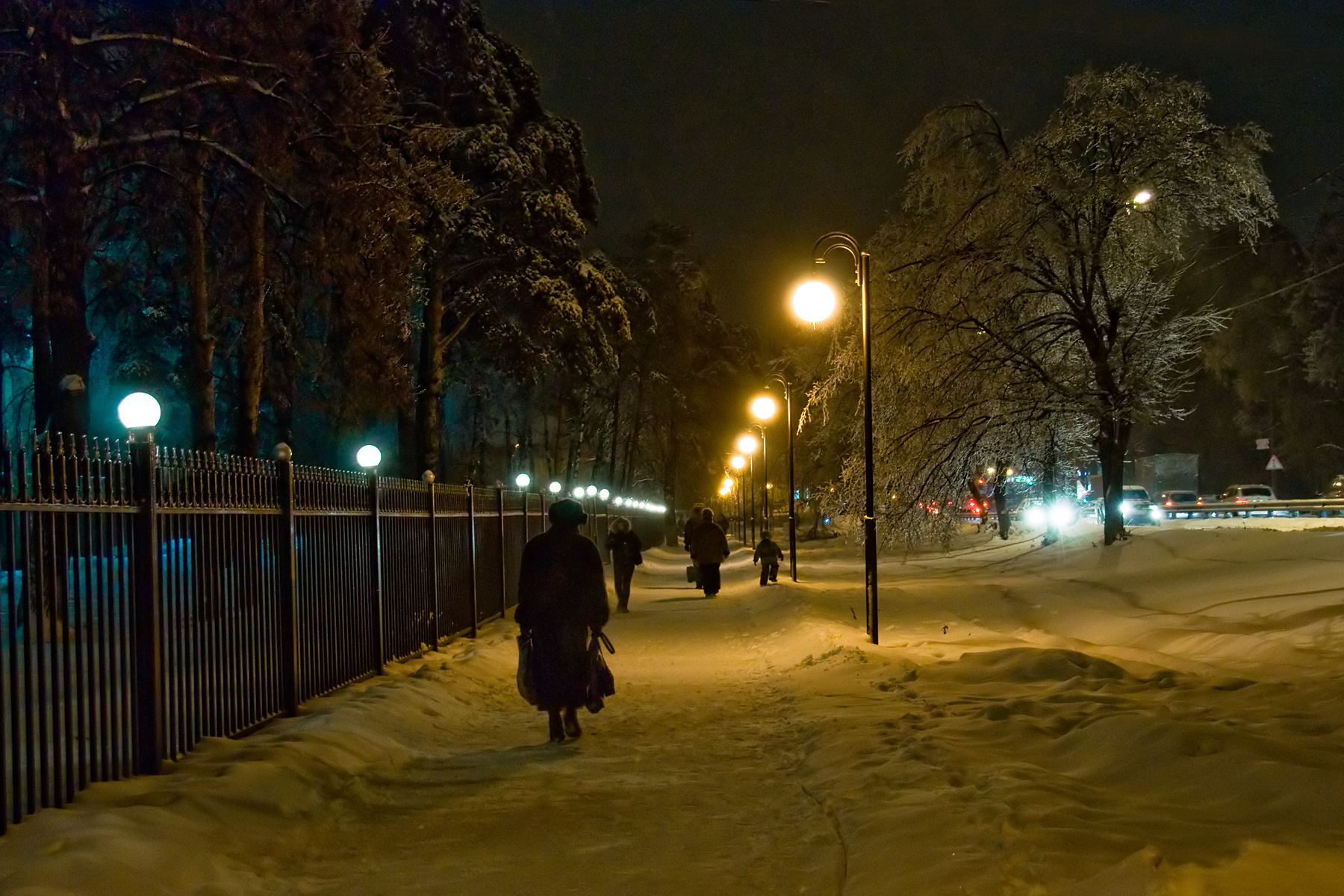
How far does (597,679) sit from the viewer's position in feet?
Answer: 32.3

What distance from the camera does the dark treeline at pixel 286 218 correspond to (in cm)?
1391

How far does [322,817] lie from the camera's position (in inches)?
282

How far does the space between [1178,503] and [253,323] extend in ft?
161

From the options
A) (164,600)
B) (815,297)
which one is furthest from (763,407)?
(164,600)

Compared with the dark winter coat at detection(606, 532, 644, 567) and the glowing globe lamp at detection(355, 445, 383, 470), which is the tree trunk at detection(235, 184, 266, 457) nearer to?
the glowing globe lamp at detection(355, 445, 383, 470)

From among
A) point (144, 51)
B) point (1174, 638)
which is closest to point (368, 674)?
point (144, 51)

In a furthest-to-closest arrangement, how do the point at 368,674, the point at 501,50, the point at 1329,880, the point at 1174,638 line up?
1. the point at 501,50
2. the point at 1174,638
3. the point at 368,674
4. the point at 1329,880

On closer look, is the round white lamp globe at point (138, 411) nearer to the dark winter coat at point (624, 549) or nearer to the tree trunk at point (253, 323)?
the tree trunk at point (253, 323)

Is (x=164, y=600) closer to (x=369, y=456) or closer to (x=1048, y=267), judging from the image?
(x=369, y=456)

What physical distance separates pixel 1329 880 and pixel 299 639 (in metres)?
7.87

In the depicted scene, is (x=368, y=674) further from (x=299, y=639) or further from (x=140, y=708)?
(x=140, y=708)

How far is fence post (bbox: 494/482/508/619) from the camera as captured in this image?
20000 mm

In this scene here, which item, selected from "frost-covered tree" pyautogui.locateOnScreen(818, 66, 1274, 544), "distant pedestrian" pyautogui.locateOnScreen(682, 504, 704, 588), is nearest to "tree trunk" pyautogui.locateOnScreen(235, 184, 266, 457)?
"distant pedestrian" pyautogui.locateOnScreen(682, 504, 704, 588)

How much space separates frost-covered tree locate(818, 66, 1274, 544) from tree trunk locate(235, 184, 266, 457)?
10994 millimetres
